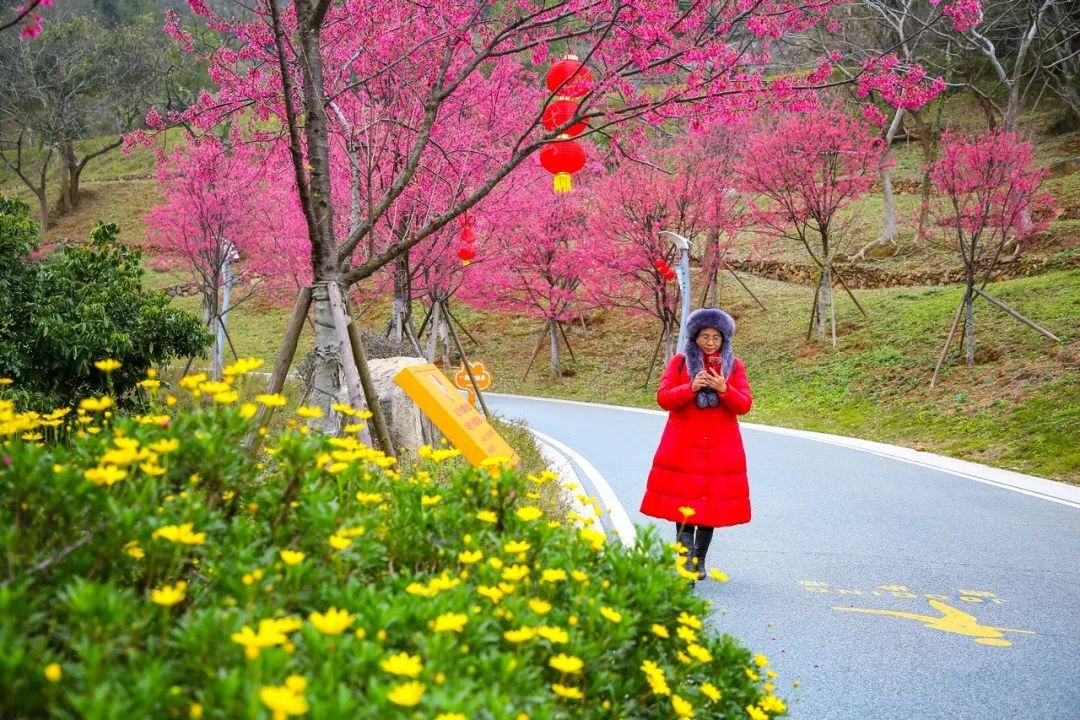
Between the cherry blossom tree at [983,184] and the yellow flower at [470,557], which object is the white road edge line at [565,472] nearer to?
the yellow flower at [470,557]

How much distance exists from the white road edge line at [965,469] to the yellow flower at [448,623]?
318 inches

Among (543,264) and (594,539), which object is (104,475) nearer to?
(594,539)

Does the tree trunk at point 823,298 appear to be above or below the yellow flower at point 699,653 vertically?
above

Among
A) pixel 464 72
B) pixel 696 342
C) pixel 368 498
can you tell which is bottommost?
pixel 368 498

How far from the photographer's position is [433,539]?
2.25 m

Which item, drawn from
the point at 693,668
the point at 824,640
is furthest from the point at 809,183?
the point at 693,668

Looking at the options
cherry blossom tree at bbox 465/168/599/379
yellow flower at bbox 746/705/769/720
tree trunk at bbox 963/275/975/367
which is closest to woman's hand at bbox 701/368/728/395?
yellow flower at bbox 746/705/769/720

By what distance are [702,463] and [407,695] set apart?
4.21m

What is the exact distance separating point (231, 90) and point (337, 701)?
7.14m

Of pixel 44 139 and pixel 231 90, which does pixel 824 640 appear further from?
pixel 44 139

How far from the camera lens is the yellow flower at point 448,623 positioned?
1.58 m

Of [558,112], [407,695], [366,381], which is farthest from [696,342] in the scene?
[407,695]

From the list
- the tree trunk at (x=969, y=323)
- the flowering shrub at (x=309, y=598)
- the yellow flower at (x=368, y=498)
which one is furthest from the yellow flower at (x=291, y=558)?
the tree trunk at (x=969, y=323)

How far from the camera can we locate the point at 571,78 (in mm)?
5363
